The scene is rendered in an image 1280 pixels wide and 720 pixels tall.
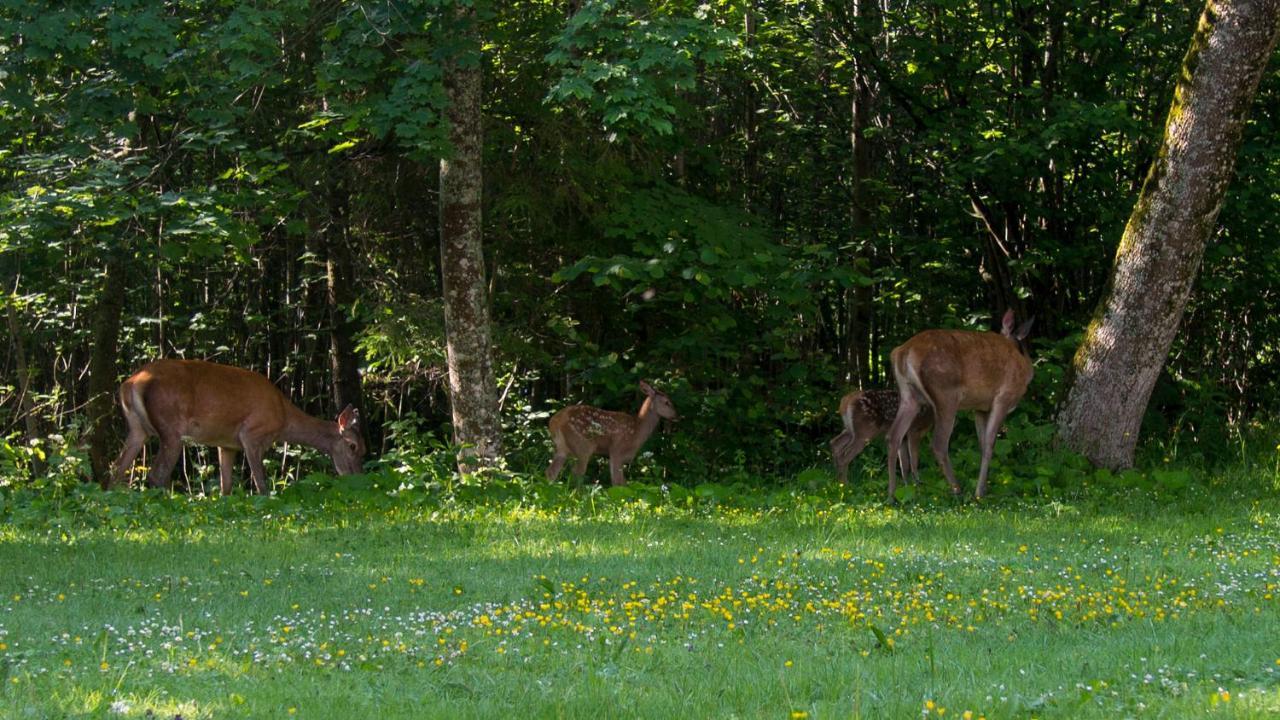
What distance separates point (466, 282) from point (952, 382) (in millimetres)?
4819

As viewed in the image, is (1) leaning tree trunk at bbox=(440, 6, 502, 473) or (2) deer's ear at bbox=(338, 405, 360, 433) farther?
(2) deer's ear at bbox=(338, 405, 360, 433)

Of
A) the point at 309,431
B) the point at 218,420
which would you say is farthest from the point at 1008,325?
the point at 218,420

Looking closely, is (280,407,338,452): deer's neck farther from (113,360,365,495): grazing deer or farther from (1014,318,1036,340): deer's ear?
(1014,318,1036,340): deer's ear

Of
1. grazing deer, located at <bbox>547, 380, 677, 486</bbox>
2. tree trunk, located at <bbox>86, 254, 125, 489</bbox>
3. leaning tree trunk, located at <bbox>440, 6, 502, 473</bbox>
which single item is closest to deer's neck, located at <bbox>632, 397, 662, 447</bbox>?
grazing deer, located at <bbox>547, 380, 677, 486</bbox>

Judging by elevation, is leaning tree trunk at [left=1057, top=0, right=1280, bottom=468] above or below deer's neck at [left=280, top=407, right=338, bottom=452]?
above

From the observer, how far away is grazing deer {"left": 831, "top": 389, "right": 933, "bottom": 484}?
14789mm

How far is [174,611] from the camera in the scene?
7797 mm

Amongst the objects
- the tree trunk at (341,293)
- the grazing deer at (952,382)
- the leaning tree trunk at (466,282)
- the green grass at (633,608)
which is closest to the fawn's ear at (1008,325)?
the grazing deer at (952,382)

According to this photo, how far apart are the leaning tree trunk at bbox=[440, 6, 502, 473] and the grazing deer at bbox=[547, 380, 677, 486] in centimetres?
104

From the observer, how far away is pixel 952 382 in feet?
45.6

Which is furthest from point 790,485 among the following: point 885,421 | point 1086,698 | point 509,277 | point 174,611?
point 1086,698

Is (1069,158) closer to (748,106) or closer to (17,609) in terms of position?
(748,106)

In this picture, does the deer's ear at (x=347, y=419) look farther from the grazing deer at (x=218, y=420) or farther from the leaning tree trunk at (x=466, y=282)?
the leaning tree trunk at (x=466, y=282)

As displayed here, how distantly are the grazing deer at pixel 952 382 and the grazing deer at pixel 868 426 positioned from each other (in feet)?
1.68
